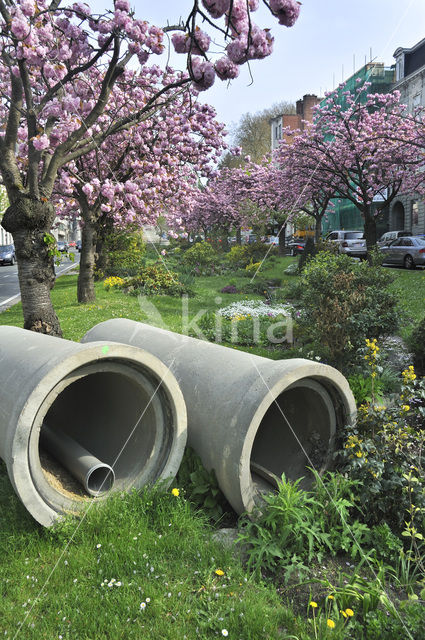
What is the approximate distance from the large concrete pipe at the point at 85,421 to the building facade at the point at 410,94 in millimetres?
36473

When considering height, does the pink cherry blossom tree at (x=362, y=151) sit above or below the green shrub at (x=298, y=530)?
above

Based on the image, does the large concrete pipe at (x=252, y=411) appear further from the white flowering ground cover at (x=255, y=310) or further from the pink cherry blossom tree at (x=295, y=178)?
the pink cherry blossom tree at (x=295, y=178)

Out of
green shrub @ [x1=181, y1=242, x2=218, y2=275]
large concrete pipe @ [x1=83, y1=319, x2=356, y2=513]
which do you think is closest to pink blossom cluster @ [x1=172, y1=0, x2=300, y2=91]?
large concrete pipe @ [x1=83, y1=319, x2=356, y2=513]

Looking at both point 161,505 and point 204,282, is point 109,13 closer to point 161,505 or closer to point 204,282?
point 161,505

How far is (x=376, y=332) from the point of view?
712 cm

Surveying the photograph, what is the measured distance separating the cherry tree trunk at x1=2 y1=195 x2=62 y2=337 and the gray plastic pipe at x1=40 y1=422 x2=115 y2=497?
3755mm

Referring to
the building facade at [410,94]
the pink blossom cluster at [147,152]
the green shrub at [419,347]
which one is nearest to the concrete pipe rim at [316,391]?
the green shrub at [419,347]

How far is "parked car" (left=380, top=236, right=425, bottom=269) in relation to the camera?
23422 mm

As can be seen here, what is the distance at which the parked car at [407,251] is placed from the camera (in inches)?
922

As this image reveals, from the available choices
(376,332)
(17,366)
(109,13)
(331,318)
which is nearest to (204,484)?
(17,366)

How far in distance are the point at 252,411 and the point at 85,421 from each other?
2.34m

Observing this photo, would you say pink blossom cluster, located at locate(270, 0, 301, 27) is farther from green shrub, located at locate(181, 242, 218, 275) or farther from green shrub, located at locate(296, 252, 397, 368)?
green shrub, located at locate(181, 242, 218, 275)

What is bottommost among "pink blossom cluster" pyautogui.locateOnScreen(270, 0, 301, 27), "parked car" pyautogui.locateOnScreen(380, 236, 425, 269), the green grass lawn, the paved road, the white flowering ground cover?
the green grass lawn

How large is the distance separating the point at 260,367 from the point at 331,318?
3.10 meters
